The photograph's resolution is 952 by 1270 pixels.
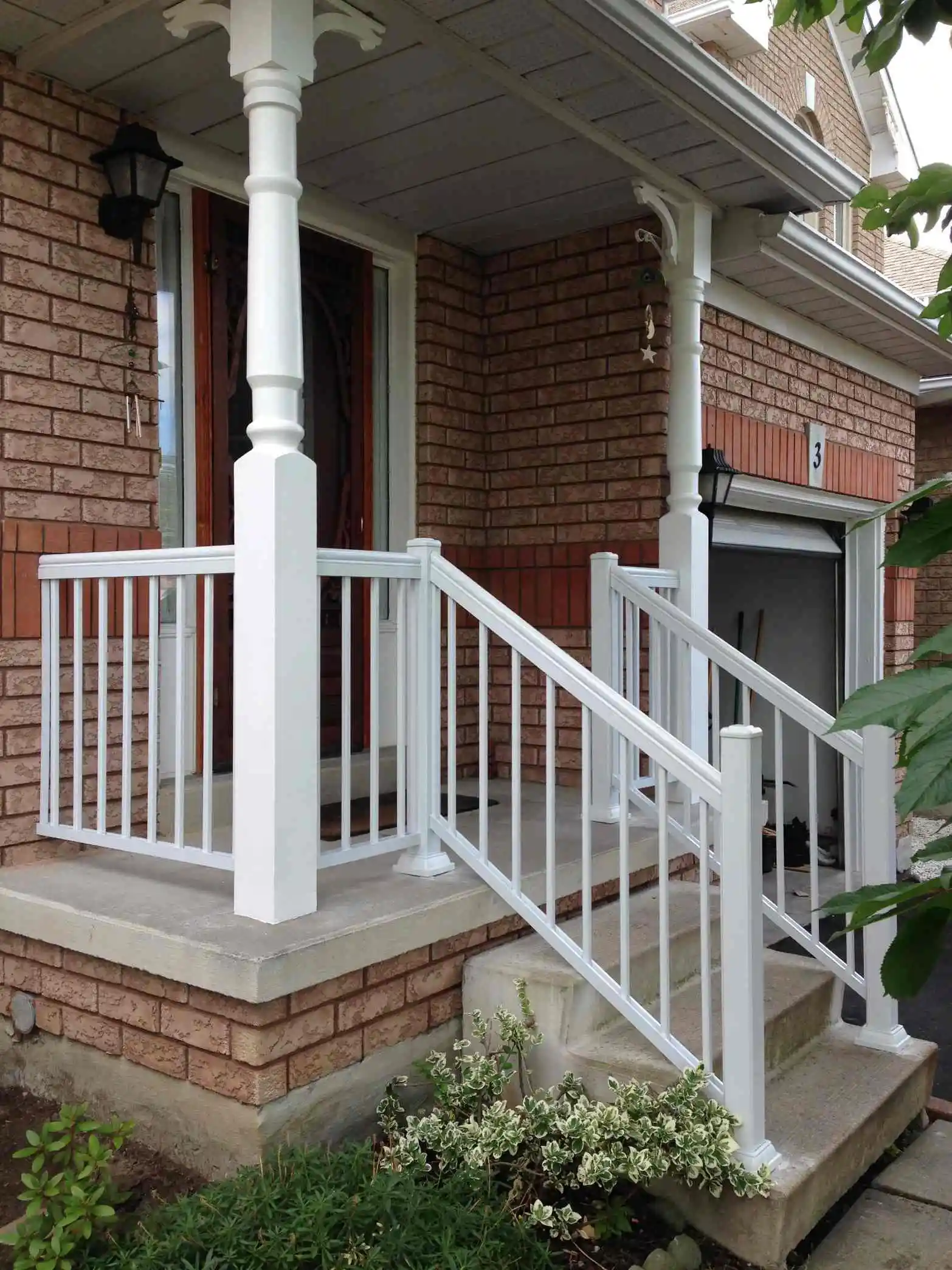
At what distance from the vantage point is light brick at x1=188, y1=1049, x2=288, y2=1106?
2.44 m

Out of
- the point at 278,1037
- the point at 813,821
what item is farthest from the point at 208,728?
the point at 813,821

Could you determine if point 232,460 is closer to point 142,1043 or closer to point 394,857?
point 394,857

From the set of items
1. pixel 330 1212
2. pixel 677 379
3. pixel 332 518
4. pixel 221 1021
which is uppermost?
pixel 677 379

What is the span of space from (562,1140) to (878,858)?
128 centimetres

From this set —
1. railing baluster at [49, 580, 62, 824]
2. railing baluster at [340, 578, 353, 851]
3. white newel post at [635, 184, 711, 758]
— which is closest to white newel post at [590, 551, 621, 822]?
white newel post at [635, 184, 711, 758]

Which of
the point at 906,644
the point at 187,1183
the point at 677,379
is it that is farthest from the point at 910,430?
the point at 187,1183

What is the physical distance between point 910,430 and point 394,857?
5330mm

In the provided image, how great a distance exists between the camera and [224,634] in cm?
390

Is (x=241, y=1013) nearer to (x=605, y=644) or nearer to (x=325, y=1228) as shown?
(x=325, y=1228)

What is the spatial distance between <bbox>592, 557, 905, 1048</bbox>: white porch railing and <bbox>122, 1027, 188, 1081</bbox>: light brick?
1.23 m

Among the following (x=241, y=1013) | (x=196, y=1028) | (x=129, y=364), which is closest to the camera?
(x=241, y=1013)

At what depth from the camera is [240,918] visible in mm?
2656

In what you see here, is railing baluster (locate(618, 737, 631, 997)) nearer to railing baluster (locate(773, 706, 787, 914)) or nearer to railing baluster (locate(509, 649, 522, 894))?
railing baluster (locate(509, 649, 522, 894))

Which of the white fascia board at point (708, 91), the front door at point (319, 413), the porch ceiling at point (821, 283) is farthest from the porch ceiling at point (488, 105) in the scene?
the front door at point (319, 413)
